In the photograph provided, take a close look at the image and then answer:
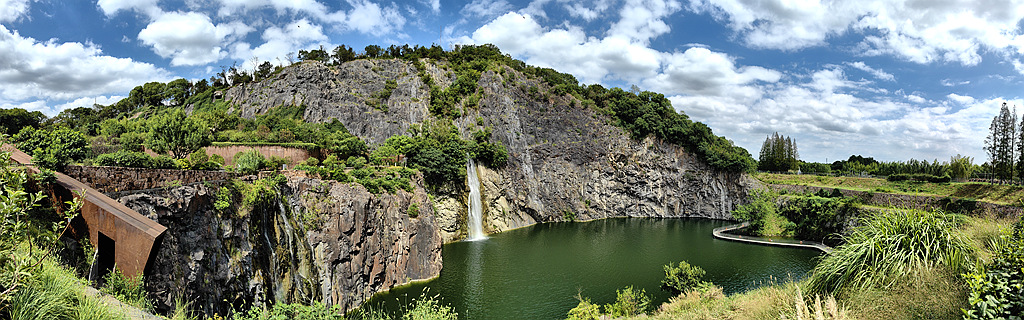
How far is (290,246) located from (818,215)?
47.2 metres

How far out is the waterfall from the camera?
46434 mm

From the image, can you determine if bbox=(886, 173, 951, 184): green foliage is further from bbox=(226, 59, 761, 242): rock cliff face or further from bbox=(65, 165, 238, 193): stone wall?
bbox=(65, 165, 238, 193): stone wall

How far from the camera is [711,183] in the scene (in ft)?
214

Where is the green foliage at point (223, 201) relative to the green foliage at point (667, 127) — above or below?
below

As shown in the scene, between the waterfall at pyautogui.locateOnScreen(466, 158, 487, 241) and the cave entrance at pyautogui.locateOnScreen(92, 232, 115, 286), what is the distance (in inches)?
1365

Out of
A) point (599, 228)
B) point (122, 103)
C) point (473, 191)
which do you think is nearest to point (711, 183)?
point (599, 228)

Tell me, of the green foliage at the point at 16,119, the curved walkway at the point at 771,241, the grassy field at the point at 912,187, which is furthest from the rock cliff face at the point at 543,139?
the green foliage at the point at 16,119

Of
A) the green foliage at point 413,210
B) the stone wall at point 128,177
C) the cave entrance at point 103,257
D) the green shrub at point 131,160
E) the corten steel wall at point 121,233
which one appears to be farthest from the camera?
the green foliage at point 413,210

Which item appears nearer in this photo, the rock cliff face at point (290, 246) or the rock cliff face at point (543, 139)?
the rock cliff face at point (290, 246)

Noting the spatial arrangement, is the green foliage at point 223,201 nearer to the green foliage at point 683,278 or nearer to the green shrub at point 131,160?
the green shrub at point 131,160

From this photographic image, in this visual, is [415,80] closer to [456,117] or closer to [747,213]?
[456,117]

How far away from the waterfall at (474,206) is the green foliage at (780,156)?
202 ft

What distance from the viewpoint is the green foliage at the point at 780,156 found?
83.2 m

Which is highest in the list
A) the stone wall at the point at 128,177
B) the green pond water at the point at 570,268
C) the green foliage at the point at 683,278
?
the stone wall at the point at 128,177
